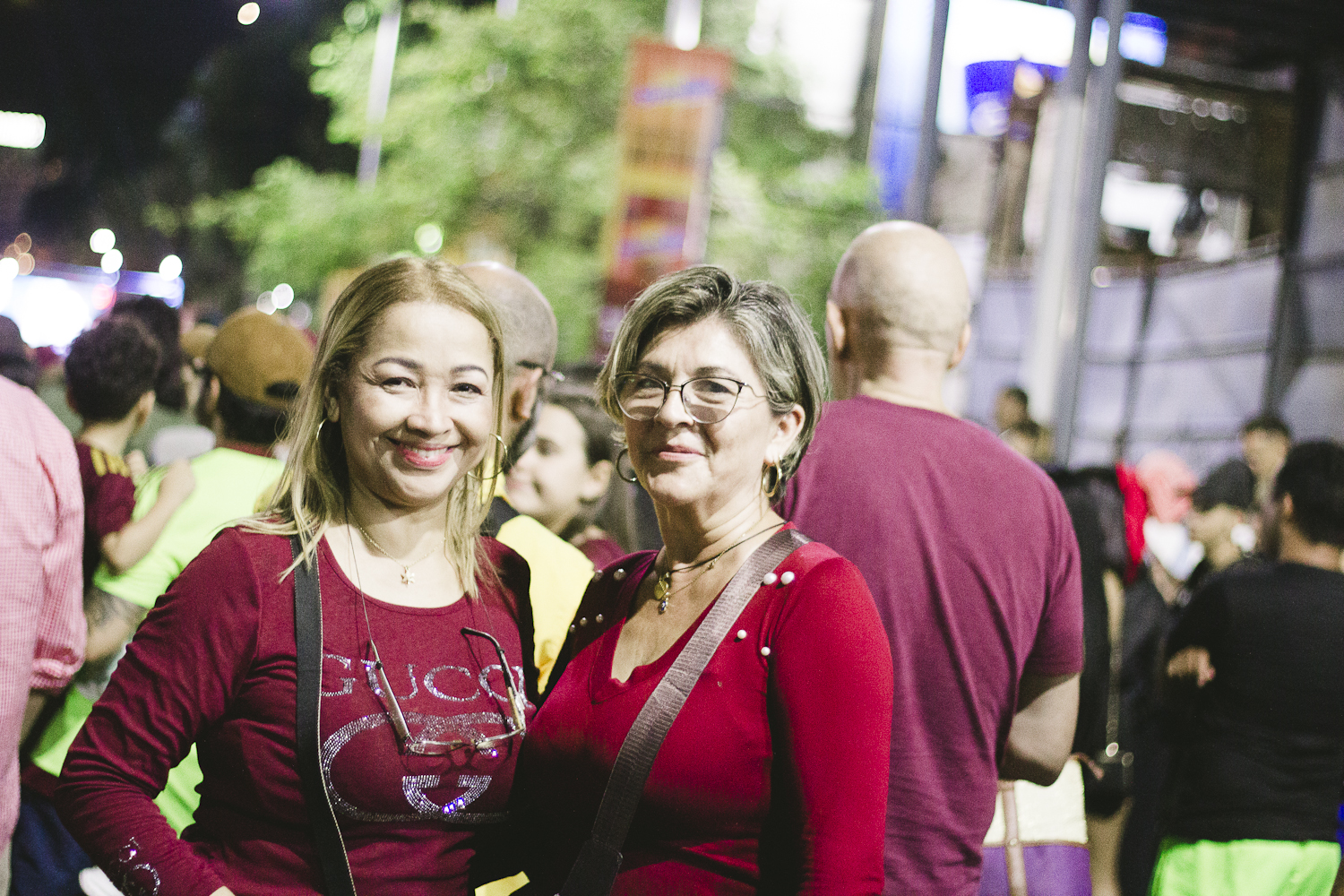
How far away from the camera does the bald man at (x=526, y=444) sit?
2414 mm

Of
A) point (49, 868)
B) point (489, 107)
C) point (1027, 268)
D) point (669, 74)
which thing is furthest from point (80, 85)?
point (49, 868)

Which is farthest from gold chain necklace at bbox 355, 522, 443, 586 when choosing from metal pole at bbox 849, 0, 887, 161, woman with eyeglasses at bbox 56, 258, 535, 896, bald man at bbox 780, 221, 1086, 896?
metal pole at bbox 849, 0, 887, 161

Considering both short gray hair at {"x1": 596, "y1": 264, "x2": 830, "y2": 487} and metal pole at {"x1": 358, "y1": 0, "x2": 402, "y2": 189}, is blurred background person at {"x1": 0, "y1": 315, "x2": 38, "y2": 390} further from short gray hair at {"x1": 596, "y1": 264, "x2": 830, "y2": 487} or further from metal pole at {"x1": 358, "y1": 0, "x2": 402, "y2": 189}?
metal pole at {"x1": 358, "y1": 0, "x2": 402, "y2": 189}

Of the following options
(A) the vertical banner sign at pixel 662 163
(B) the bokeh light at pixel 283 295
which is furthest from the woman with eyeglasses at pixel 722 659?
(B) the bokeh light at pixel 283 295

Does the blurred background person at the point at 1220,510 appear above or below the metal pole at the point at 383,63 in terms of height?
below

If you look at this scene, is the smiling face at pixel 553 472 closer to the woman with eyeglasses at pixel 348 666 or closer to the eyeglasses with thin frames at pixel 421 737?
the woman with eyeglasses at pixel 348 666

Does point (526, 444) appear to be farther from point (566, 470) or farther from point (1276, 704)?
point (1276, 704)

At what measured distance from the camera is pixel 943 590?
7.77 ft

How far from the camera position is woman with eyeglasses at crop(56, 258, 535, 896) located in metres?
1.74

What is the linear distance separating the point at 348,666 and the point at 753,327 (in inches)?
34.3

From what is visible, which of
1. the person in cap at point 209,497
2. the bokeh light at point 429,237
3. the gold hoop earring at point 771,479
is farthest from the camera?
the bokeh light at point 429,237

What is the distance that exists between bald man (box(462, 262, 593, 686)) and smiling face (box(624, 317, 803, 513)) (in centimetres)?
41

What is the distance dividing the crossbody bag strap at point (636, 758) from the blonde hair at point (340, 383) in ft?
1.69

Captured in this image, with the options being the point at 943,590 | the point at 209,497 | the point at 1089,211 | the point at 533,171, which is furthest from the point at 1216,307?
the point at 209,497
